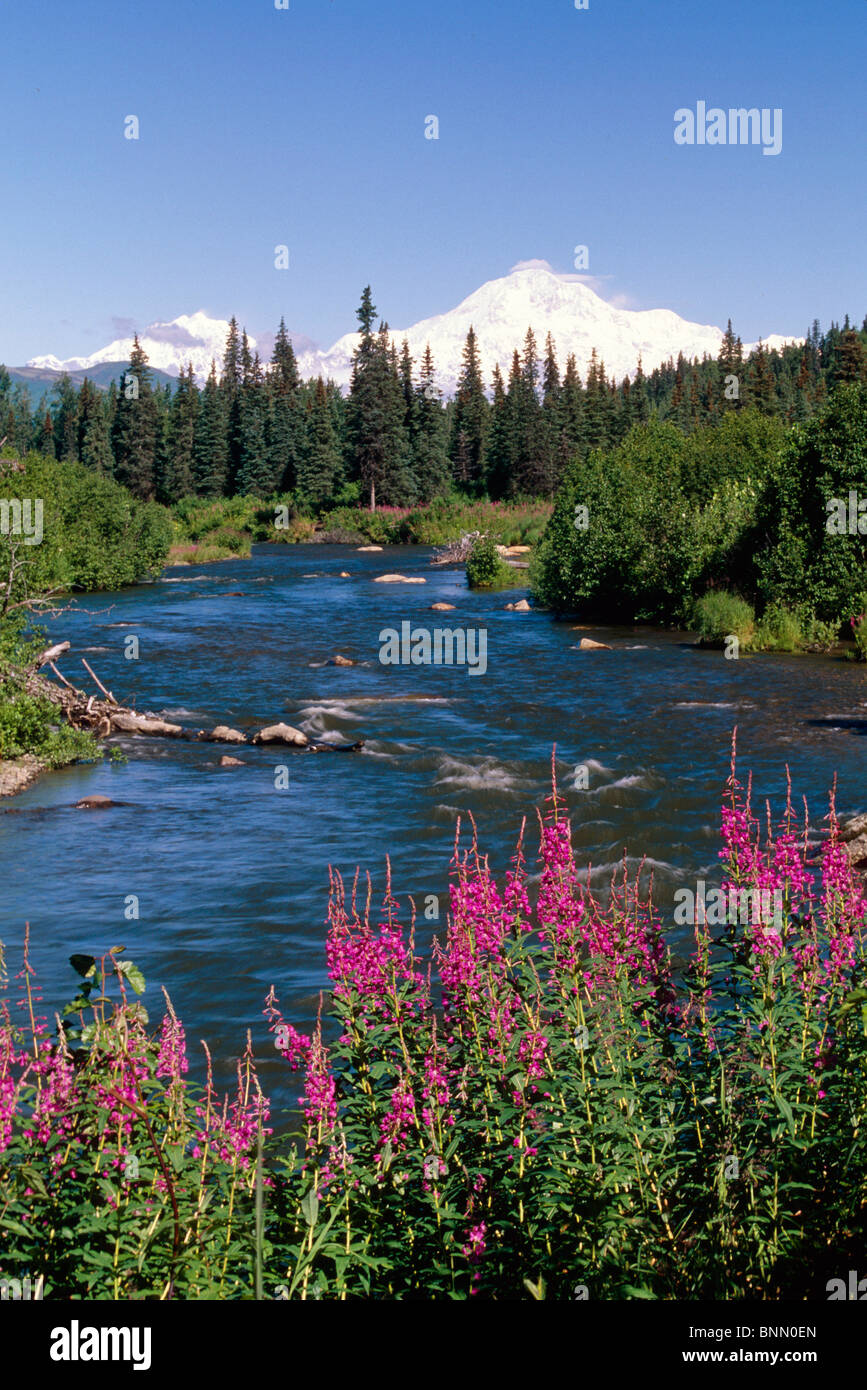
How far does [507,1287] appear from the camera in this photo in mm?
4281

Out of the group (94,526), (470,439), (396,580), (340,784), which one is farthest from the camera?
(470,439)

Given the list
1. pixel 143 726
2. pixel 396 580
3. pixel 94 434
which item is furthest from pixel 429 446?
pixel 143 726

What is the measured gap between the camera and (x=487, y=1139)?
16.3 ft

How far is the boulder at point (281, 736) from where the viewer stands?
23.5 metres

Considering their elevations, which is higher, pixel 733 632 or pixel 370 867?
pixel 733 632

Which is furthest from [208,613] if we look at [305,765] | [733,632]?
[305,765]

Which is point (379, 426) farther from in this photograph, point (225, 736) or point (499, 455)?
point (225, 736)

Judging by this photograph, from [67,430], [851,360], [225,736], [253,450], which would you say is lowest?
[225,736]

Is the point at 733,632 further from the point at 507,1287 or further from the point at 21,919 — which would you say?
the point at 507,1287

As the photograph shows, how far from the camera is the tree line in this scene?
96.9m

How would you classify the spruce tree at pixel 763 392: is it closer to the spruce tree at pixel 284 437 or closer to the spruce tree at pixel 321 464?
the spruce tree at pixel 321 464

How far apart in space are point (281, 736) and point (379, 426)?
75902mm

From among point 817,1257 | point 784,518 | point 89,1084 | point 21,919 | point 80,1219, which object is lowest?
point 21,919

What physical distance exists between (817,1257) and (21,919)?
35.0 ft
